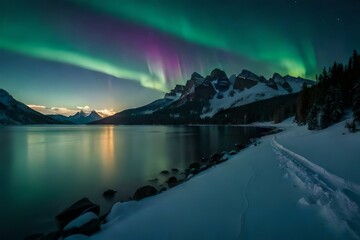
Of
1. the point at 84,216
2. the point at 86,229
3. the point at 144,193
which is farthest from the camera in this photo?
the point at 144,193

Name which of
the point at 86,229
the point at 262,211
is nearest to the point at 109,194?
the point at 86,229

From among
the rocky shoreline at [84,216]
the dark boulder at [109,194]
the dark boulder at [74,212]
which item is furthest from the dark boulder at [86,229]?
the dark boulder at [109,194]

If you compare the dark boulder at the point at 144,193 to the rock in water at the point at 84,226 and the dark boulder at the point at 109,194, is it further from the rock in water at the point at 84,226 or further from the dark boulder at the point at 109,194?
the rock in water at the point at 84,226

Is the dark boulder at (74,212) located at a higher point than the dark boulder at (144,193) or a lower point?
lower

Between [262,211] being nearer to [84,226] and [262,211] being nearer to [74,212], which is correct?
[84,226]

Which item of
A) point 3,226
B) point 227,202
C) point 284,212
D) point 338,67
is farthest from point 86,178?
point 338,67

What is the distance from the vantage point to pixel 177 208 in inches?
394

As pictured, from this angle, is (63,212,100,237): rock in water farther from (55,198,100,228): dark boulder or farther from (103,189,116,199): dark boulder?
(103,189,116,199): dark boulder

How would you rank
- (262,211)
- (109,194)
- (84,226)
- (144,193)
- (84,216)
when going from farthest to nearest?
(109,194) < (144,193) < (84,216) < (84,226) < (262,211)

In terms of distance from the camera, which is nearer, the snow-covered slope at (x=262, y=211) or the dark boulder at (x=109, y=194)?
the snow-covered slope at (x=262, y=211)

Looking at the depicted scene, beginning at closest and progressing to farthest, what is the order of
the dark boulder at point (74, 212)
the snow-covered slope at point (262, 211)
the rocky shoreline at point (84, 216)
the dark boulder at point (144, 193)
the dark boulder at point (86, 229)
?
1. the snow-covered slope at point (262, 211)
2. the dark boulder at point (86, 229)
3. the rocky shoreline at point (84, 216)
4. the dark boulder at point (74, 212)
5. the dark boulder at point (144, 193)

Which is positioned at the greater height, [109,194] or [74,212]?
[74,212]

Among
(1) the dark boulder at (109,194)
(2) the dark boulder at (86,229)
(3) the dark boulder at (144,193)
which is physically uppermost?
(2) the dark boulder at (86,229)

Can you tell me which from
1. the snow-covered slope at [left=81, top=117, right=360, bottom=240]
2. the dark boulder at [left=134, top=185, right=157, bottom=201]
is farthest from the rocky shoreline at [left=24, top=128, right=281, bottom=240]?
the snow-covered slope at [left=81, top=117, right=360, bottom=240]
